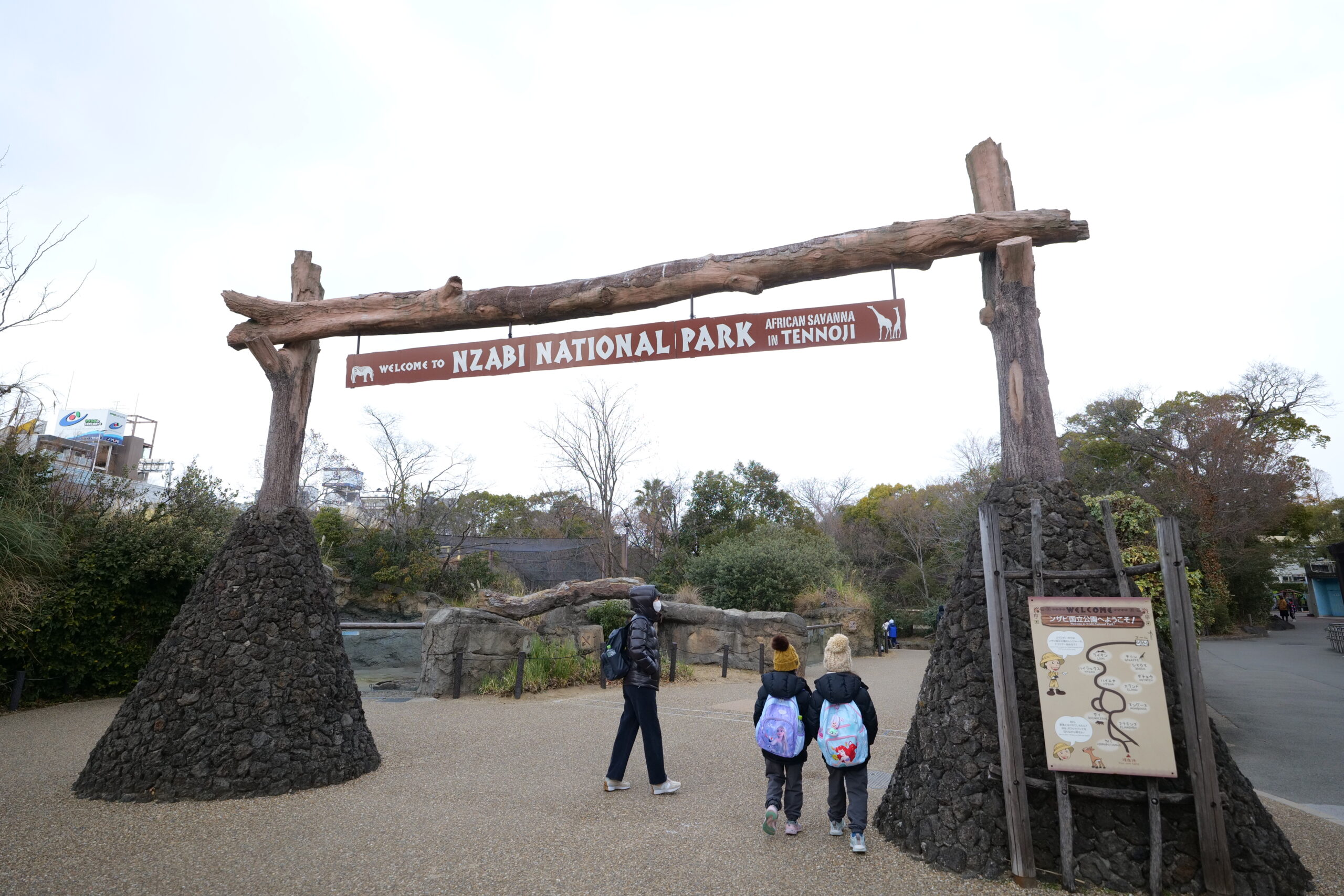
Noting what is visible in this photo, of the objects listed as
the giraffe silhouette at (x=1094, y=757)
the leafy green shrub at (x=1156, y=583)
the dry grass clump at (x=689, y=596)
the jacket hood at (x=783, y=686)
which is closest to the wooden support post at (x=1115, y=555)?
the giraffe silhouette at (x=1094, y=757)

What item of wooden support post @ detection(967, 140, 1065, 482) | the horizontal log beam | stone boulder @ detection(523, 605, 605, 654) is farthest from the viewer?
stone boulder @ detection(523, 605, 605, 654)

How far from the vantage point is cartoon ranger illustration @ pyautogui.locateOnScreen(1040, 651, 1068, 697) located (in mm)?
3490

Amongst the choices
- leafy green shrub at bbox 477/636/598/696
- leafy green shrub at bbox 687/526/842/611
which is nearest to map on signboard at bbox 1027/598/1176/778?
leafy green shrub at bbox 477/636/598/696

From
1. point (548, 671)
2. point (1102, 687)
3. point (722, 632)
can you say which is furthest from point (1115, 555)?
point (722, 632)

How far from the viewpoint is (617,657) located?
5035 mm

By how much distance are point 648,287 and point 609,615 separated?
8.84 meters

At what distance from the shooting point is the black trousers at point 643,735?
5.02m

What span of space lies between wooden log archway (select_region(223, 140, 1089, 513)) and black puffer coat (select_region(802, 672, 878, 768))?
1560 mm

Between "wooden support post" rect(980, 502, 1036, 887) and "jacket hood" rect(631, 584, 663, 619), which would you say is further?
"jacket hood" rect(631, 584, 663, 619)

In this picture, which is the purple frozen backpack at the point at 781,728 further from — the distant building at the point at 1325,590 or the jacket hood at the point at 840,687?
the distant building at the point at 1325,590

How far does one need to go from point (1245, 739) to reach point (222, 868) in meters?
9.06

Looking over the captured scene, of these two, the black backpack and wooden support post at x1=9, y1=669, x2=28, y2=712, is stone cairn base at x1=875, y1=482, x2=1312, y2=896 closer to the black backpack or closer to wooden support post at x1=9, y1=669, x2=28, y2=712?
the black backpack

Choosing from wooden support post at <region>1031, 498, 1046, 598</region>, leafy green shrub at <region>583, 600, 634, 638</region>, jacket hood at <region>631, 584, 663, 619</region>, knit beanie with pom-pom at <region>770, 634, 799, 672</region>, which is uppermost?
wooden support post at <region>1031, 498, 1046, 598</region>

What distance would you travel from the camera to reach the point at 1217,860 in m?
3.17
